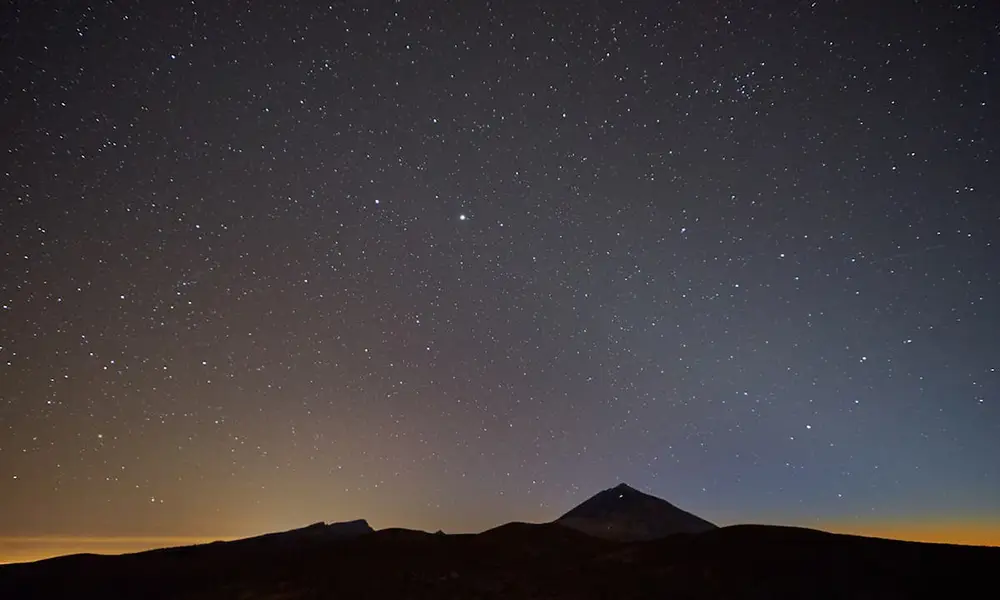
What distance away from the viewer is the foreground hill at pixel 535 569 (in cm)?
Answer: 2861

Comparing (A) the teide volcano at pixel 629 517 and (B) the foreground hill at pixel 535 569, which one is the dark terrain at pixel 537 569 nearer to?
(B) the foreground hill at pixel 535 569

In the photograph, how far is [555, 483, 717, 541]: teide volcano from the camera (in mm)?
73312

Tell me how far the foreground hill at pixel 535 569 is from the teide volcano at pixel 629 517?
100.0ft

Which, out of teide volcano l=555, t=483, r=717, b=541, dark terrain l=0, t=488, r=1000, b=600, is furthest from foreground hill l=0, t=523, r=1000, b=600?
teide volcano l=555, t=483, r=717, b=541

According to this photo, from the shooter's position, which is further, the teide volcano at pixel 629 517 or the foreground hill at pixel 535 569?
the teide volcano at pixel 629 517

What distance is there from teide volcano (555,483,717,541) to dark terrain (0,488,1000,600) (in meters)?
30.7

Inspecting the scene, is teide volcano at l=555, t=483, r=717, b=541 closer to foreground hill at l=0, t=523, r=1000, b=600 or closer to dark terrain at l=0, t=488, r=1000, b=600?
foreground hill at l=0, t=523, r=1000, b=600

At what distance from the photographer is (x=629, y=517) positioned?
258ft

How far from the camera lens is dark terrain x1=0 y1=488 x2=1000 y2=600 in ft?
93.6

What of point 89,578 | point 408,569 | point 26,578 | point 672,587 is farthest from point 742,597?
point 26,578

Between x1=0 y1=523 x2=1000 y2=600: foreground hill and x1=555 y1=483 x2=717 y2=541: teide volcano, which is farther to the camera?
x1=555 y1=483 x2=717 y2=541: teide volcano

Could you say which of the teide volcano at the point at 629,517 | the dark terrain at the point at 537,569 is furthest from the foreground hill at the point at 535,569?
the teide volcano at the point at 629,517

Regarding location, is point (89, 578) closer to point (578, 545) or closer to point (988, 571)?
point (578, 545)

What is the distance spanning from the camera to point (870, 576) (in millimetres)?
27984
